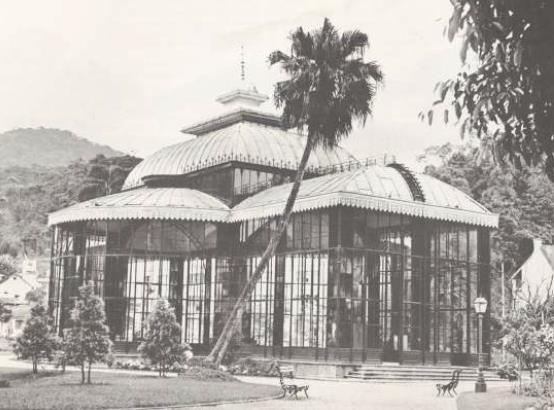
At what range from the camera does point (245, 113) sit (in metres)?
46.6

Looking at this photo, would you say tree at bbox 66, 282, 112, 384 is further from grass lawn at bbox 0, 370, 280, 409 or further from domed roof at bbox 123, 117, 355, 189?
domed roof at bbox 123, 117, 355, 189

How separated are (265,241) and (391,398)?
18329 mm

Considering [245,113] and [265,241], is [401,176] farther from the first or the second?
[245,113]

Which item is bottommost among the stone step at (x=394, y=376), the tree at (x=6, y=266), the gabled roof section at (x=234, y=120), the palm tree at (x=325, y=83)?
the stone step at (x=394, y=376)

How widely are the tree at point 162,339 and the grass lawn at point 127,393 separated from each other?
3.31m

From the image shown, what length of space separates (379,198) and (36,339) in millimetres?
14306

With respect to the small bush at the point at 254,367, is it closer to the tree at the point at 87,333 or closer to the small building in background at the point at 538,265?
the tree at the point at 87,333

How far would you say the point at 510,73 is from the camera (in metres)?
8.63

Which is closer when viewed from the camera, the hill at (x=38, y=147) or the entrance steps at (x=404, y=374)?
the entrance steps at (x=404, y=374)

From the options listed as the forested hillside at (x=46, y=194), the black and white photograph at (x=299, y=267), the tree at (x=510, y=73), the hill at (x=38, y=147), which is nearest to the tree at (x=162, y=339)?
the black and white photograph at (x=299, y=267)

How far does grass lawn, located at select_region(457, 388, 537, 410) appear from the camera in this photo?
19.9 metres

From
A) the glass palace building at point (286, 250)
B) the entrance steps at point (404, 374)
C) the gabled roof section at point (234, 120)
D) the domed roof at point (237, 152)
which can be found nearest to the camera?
the entrance steps at point (404, 374)

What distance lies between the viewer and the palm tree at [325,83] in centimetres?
2864

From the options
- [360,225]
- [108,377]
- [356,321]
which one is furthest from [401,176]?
[108,377]
